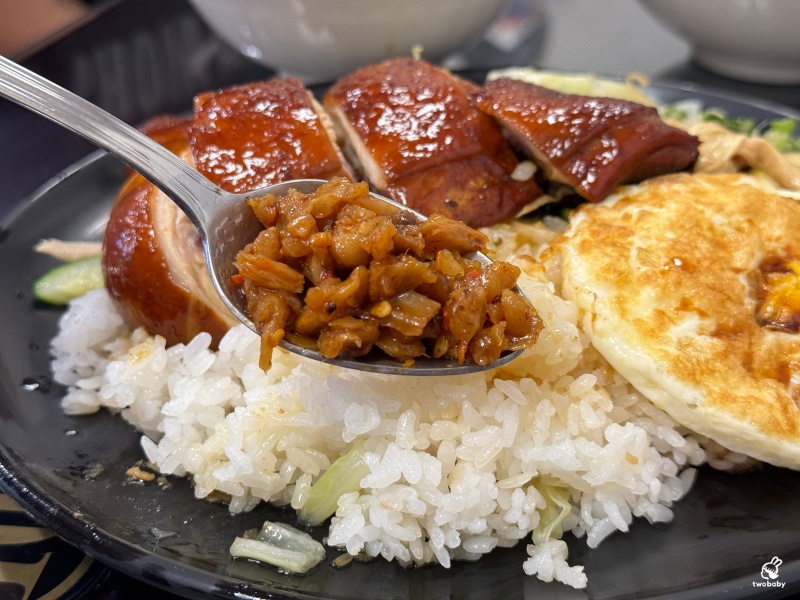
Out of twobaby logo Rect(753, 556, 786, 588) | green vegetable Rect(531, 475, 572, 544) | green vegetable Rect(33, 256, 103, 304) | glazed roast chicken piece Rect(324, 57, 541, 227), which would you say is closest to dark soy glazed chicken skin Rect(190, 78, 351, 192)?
glazed roast chicken piece Rect(324, 57, 541, 227)

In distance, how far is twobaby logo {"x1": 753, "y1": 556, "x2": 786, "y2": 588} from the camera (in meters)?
1.74

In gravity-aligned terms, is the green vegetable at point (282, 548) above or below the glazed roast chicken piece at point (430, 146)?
below

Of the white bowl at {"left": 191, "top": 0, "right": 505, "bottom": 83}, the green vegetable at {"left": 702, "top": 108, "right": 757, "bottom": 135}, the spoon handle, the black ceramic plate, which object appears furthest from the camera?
the white bowl at {"left": 191, "top": 0, "right": 505, "bottom": 83}

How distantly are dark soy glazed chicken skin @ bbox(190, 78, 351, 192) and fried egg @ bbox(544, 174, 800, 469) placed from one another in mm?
987

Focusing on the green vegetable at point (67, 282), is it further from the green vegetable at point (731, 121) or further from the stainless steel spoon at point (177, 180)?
the green vegetable at point (731, 121)

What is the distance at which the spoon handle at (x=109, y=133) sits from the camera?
7.34ft

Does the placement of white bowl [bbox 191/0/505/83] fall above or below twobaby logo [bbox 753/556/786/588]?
above

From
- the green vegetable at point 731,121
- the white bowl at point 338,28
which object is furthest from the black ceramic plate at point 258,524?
the white bowl at point 338,28

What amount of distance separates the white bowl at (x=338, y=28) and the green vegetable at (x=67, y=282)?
2115 millimetres

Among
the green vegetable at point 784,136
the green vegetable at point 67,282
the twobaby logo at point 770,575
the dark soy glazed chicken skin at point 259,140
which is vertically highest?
the dark soy glazed chicken skin at point 259,140

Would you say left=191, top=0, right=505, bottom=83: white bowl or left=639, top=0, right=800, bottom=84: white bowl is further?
left=639, top=0, right=800, bottom=84: white bowl

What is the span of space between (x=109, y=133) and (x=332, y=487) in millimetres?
1372

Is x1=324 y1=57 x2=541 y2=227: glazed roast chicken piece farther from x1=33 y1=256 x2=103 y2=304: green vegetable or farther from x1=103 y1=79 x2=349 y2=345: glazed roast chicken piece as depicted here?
x1=33 y1=256 x2=103 y2=304: green vegetable

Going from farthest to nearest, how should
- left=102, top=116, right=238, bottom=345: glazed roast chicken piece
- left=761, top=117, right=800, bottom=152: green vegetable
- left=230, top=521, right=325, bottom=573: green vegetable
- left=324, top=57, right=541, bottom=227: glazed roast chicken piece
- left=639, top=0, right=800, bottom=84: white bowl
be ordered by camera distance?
left=639, top=0, right=800, bottom=84: white bowl
left=761, top=117, right=800, bottom=152: green vegetable
left=324, top=57, right=541, bottom=227: glazed roast chicken piece
left=102, top=116, right=238, bottom=345: glazed roast chicken piece
left=230, top=521, right=325, bottom=573: green vegetable
